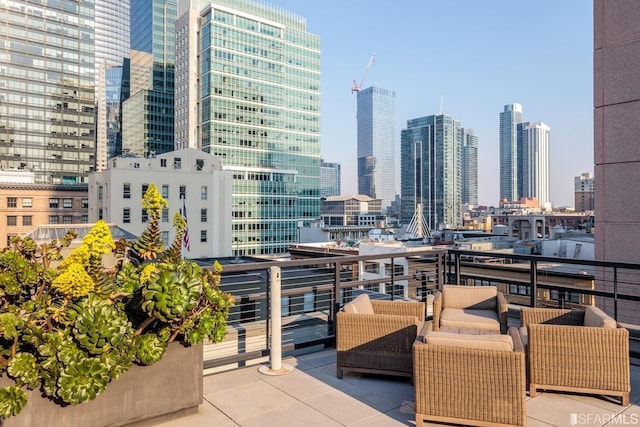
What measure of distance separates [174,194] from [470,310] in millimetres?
51601

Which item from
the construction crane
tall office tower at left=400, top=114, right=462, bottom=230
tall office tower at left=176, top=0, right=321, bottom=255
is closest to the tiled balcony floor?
tall office tower at left=176, top=0, right=321, bottom=255

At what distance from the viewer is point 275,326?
4375 millimetres

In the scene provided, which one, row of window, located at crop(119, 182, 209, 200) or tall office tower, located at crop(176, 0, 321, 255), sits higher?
tall office tower, located at crop(176, 0, 321, 255)

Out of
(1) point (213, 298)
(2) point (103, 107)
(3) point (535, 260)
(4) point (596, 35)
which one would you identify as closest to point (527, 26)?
(4) point (596, 35)

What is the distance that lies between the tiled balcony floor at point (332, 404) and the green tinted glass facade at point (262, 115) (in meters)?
71.9

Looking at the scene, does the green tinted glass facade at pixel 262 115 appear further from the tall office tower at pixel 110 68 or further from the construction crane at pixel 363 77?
the construction crane at pixel 363 77

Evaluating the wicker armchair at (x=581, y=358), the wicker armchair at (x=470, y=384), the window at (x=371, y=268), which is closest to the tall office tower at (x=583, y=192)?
the window at (x=371, y=268)

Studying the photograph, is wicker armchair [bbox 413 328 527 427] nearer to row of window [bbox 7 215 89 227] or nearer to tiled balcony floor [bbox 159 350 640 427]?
tiled balcony floor [bbox 159 350 640 427]

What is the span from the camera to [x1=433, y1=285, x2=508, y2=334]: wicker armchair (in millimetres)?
4664

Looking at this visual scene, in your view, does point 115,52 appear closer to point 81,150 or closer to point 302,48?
point 81,150

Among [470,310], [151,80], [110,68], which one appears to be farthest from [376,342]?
[110,68]

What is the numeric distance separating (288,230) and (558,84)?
58864 millimetres

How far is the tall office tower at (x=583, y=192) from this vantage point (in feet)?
476

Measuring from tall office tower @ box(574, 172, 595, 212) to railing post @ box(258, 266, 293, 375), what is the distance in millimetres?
163155
